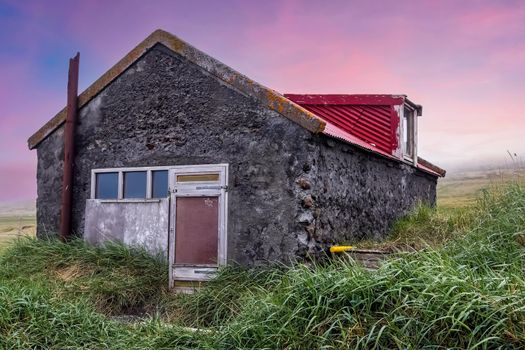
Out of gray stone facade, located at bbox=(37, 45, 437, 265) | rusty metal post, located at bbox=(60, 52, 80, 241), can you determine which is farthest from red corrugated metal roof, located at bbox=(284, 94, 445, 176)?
rusty metal post, located at bbox=(60, 52, 80, 241)

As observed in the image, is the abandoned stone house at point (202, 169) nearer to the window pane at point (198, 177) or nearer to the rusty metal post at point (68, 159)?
the window pane at point (198, 177)

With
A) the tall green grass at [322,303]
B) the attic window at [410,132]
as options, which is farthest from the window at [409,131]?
the tall green grass at [322,303]

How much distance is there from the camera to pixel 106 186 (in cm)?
1098

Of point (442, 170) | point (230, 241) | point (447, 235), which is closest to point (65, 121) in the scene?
point (230, 241)

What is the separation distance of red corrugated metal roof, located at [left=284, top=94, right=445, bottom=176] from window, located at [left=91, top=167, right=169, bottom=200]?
5.20 m

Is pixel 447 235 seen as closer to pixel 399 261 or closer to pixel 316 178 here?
pixel 316 178

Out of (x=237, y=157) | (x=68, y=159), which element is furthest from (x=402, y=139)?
(x=68, y=159)

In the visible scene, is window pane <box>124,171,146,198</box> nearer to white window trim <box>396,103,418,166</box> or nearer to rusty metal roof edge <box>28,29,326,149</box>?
rusty metal roof edge <box>28,29,326,149</box>

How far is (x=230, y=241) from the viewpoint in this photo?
9.17 meters

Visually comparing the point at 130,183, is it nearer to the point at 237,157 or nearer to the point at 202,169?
the point at 202,169

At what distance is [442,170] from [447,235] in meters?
9.34

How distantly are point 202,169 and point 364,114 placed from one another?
20.7ft

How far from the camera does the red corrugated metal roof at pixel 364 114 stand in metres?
13.8

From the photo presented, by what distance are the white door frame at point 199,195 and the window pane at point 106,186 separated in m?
1.57
